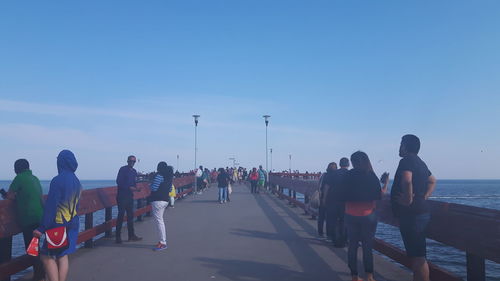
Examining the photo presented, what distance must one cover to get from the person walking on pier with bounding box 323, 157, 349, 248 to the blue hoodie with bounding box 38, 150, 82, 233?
15.9 ft

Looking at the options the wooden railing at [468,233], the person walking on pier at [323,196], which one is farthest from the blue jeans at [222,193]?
the wooden railing at [468,233]

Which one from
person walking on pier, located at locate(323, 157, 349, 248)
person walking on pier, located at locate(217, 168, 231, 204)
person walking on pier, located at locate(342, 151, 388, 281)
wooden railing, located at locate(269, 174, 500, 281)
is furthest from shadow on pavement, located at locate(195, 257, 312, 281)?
person walking on pier, located at locate(217, 168, 231, 204)

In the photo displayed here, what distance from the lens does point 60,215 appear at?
16.0ft

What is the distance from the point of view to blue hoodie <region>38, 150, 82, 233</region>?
4.84 meters

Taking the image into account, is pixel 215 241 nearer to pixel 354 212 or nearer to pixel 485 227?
A: pixel 354 212

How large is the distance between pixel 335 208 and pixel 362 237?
258cm

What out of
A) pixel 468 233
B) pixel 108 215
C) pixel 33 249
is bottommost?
pixel 108 215

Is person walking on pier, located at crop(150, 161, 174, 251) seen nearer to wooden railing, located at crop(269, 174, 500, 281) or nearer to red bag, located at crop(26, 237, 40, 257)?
red bag, located at crop(26, 237, 40, 257)

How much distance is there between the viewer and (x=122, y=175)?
353 inches

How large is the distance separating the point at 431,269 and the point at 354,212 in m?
1.16

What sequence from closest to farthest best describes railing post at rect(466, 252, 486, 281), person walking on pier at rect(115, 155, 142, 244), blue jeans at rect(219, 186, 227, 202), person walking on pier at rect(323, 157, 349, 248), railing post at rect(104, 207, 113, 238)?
railing post at rect(466, 252, 486, 281) → person walking on pier at rect(323, 157, 349, 248) → person walking on pier at rect(115, 155, 142, 244) → railing post at rect(104, 207, 113, 238) → blue jeans at rect(219, 186, 227, 202)

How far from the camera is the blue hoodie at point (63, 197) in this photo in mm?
4840

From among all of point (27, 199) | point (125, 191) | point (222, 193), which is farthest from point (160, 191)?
point (222, 193)

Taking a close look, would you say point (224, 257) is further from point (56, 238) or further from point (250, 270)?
point (56, 238)
